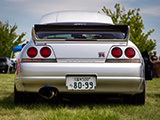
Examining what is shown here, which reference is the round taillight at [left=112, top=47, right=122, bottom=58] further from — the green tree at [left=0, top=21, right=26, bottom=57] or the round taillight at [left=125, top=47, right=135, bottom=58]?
the green tree at [left=0, top=21, right=26, bottom=57]

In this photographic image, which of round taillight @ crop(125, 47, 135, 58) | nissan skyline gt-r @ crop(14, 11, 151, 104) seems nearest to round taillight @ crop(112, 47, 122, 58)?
nissan skyline gt-r @ crop(14, 11, 151, 104)

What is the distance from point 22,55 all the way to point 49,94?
73 cm

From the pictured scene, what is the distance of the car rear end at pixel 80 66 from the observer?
348cm

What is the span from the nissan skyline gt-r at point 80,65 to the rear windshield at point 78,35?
4 cm

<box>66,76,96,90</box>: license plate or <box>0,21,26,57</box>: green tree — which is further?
<box>0,21,26,57</box>: green tree

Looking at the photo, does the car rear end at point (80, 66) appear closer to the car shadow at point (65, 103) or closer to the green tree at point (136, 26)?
the car shadow at point (65, 103)

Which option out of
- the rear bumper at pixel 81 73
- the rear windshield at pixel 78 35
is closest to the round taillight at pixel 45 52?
the rear bumper at pixel 81 73

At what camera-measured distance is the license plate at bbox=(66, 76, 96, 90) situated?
3500 mm

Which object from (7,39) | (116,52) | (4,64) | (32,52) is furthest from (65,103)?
(7,39)

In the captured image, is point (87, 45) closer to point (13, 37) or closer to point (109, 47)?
point (109, 47)

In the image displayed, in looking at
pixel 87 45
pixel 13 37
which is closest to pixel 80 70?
pixel 87 45

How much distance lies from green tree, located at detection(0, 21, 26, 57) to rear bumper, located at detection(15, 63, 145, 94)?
98.7 ft

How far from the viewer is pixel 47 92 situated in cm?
387

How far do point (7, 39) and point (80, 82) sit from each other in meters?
31.9
